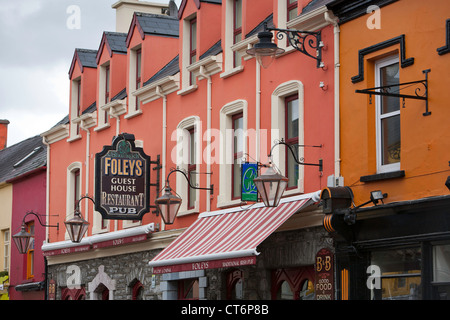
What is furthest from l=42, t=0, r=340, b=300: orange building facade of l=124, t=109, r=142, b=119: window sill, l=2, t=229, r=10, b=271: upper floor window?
l=2, t=229, r=10, b=271: upper floor window

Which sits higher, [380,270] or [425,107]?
[425,107]

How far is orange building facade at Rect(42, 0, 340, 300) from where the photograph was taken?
18.2 metres

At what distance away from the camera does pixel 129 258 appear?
24906 millimetres

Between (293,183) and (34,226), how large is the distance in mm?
14166

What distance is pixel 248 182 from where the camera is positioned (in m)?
19.2

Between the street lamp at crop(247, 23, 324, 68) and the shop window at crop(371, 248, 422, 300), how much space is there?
3754 millimetres

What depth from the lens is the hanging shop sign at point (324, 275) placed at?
1722 cm

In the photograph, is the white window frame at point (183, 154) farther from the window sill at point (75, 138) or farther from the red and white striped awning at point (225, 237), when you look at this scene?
the window sill at point (75, 138)

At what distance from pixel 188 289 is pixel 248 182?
15.0 feet

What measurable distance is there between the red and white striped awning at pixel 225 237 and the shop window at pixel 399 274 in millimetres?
1881

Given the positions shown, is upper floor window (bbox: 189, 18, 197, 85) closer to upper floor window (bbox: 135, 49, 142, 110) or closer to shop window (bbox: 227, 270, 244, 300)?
upper floor window (bbox: 135, 49, 142, 110)

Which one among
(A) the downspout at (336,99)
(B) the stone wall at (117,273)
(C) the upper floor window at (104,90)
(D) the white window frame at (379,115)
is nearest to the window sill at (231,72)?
(A) the downspout at (336,99)
